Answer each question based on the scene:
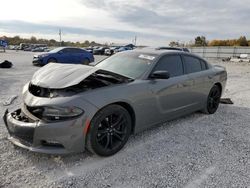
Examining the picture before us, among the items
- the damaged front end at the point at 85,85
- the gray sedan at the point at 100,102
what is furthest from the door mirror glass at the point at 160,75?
the damaged front end at the point at 85,85

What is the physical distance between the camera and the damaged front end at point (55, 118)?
2.61 metres

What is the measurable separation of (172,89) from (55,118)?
6.84 ft

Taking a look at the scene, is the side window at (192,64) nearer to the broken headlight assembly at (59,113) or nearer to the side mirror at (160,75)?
the side mirror at (160,75)

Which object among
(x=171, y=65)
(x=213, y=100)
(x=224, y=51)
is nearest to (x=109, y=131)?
(x=171, y=65)

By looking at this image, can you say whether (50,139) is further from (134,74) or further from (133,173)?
(134,74)

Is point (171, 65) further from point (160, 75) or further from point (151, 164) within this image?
point (151, 164)

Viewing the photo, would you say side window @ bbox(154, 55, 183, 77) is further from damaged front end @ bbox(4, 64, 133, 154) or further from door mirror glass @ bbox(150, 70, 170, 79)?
damaged front end @ bbox(4, 64, 133, 154)

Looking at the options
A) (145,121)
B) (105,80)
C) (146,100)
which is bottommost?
(145,121)

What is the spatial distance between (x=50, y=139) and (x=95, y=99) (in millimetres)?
706

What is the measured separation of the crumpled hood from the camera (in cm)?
293

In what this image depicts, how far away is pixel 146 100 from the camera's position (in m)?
3.42

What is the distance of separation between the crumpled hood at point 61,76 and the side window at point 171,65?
4.09 ft

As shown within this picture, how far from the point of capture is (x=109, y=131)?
3035mm

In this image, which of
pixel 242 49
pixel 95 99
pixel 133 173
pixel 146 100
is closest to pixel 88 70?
pixel 95 99
